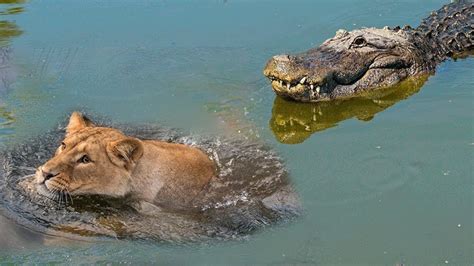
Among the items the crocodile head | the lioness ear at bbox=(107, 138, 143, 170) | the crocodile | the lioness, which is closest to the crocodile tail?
the crocodile

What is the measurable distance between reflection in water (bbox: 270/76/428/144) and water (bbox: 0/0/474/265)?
0.20 feet

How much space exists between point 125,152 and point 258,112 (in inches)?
135

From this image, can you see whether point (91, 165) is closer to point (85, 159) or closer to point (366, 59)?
point (85, 159)

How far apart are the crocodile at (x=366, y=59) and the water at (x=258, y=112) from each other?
33cm

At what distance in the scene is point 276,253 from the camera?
6621 millimetres

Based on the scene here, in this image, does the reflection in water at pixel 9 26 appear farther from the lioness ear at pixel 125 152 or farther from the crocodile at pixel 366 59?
the lioness ear at pixel 125 152

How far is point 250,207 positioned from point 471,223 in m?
2.19

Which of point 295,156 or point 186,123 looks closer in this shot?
point 295,156

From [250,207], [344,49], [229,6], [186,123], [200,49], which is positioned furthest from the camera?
[229,6]

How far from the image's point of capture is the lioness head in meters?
6.95

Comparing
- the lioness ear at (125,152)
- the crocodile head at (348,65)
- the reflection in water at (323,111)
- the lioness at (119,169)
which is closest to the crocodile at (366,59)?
the crocodile head at (348,65)

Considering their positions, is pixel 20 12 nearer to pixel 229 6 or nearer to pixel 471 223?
pixel 229 6

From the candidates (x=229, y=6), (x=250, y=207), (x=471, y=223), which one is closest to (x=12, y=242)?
(x=250, y=207)

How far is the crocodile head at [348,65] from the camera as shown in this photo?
10.4 metres
